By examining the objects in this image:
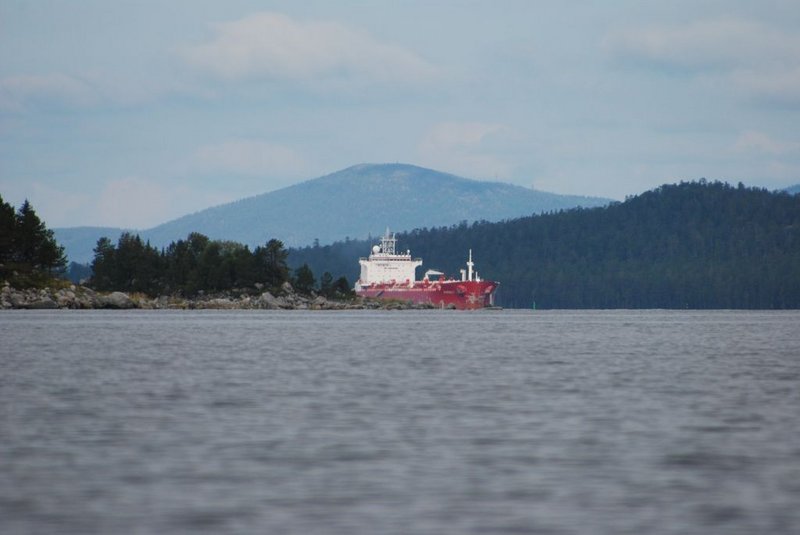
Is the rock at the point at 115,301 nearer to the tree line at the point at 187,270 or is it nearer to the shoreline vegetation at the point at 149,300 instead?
the shoreline vegetation at the point at 149,300

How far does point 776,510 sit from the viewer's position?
52.8ft

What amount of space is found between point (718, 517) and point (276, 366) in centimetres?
2897

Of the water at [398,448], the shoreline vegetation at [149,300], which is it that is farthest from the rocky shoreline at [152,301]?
the water at [398,448]

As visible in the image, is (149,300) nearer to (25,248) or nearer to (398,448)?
(25,248)

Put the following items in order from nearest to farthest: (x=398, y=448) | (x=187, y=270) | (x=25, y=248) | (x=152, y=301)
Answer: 1. (x=398, y=448)
2. (x=25, y=248)
3. (x=152, y=301)
4. (x=187, y=270)

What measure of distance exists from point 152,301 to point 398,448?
16324 cm

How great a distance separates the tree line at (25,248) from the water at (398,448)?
4295 inches

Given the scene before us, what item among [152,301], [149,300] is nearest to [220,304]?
[152,301]

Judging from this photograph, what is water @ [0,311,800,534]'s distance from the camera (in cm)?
1570

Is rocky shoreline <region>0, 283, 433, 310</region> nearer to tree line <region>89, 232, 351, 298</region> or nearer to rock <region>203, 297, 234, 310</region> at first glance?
rock <region>203, 297, 234, 310</region>

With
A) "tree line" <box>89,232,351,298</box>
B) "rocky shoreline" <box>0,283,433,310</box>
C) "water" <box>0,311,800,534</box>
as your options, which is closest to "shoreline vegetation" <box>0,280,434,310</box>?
"rocky shoreline" <box>0,283,433,310</box>

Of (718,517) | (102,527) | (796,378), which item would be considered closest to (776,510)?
(718,517)

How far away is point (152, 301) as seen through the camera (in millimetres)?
180750

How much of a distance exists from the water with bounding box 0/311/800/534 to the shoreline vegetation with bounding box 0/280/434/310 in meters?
105
